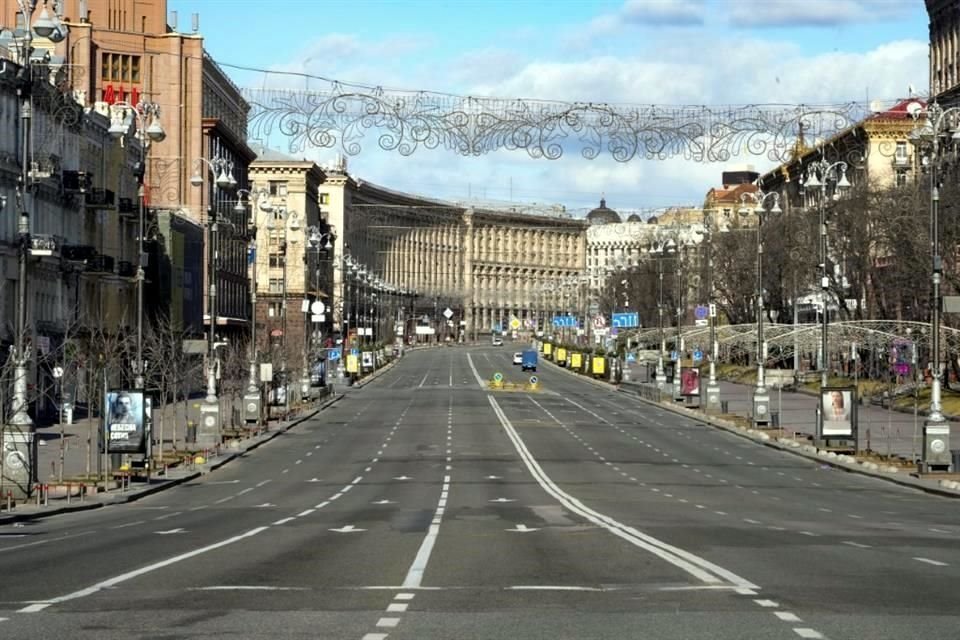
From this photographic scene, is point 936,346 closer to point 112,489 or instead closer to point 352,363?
point 112,489

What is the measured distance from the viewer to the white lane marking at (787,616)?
16.2 meters

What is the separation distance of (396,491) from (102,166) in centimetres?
5212

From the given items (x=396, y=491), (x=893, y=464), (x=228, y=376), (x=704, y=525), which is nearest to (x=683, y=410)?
(x=228, y=376)

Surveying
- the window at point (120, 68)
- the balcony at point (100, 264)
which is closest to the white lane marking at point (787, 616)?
the balcony at point (100, 264)

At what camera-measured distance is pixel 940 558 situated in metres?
24.6

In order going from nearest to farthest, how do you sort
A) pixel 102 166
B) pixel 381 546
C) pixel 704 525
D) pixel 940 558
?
pixel 940 558 < pixel 381 546 < pixel 704 525 < pixel 102 166

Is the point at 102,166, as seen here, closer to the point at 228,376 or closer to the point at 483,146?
the point at 228,376

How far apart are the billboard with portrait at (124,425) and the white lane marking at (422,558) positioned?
14.7 metres

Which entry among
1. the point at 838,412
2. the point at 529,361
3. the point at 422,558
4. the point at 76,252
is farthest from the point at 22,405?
the point at 529,361

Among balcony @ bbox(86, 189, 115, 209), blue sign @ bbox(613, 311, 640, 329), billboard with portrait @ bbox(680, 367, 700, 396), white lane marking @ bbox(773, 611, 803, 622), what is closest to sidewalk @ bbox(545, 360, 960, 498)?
billboard with portrait @ bbox(680, 367, 700, 396)

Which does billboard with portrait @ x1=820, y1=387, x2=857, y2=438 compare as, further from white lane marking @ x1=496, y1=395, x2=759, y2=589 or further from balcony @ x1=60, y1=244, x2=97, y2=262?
balcony @ x1=60, y1=244, x2=97, y2=262

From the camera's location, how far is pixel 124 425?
48.8 metres

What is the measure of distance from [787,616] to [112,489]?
33014 mm

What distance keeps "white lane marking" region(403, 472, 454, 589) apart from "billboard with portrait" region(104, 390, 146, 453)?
14.7 m
